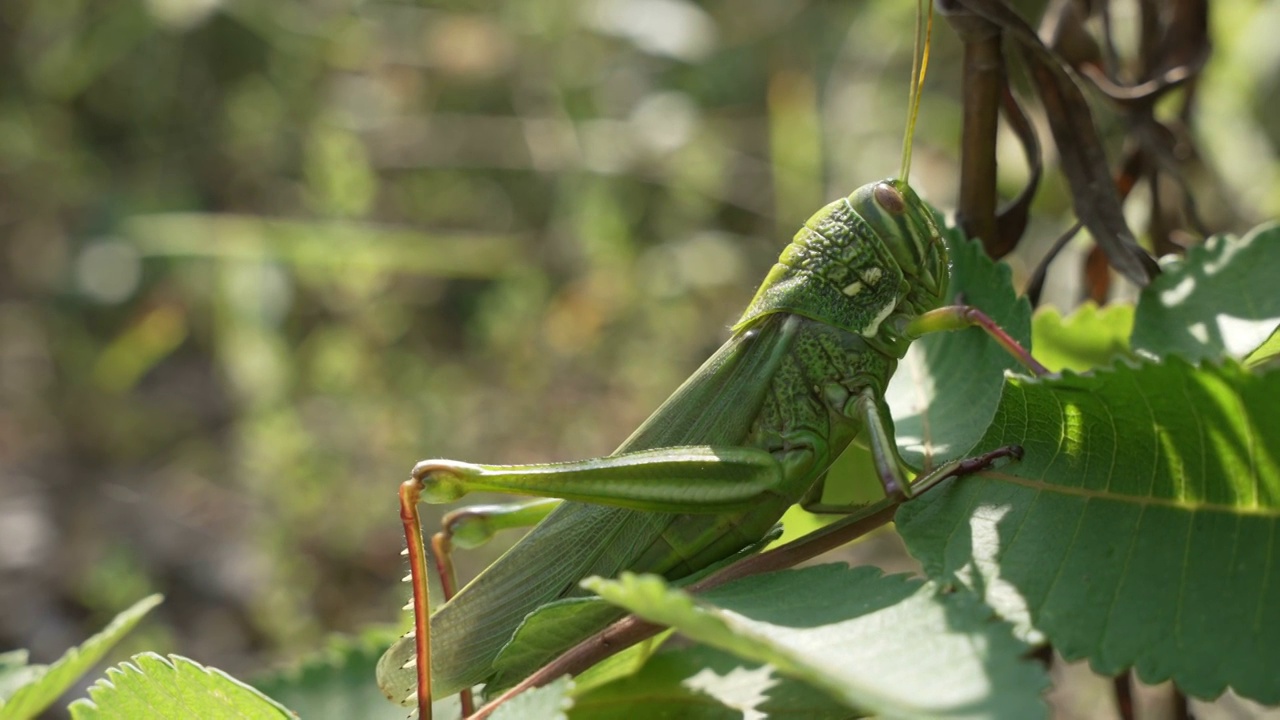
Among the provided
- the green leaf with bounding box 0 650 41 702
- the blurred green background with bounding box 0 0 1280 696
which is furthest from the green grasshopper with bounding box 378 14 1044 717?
the blurred green background with bounding box 0 0 1280 696

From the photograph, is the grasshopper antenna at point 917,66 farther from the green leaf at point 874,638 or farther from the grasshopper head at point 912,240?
the green leaf at point 874,638

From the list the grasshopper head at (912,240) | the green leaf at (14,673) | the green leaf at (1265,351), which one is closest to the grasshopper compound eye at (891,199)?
the grasshopper head at (912,240)

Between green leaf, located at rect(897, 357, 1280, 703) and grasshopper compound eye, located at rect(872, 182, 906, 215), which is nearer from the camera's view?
green leaf, located at rect(897, 357, 1280, 703)

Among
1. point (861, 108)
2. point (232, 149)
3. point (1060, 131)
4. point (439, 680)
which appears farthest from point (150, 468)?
point (1060, 131)

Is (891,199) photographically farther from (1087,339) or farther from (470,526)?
(470,526)

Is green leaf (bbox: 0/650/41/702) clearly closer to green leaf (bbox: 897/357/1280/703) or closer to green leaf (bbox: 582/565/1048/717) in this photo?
green leaf (bbox: 582/565/1048/717)

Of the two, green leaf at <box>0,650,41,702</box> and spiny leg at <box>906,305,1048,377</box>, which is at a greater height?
spiny leg at <box>906,305,1048,377</box>

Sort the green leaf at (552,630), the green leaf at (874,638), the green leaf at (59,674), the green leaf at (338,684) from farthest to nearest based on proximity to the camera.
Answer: the green leaf at (338,684), the green leaf at (59,674), the green leaf at (552,630), the green leaf at (874,638)

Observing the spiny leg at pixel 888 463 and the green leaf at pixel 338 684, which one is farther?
the green leaf at pixel 338 684
